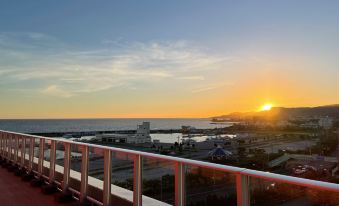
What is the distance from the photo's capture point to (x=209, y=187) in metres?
2.79

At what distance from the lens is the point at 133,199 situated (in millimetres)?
3965

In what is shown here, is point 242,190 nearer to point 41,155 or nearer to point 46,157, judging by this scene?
point 46,157

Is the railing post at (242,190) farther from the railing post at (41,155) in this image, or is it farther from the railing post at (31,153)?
the railing post at (31,153)

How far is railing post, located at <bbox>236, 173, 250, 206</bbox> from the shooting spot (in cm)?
257

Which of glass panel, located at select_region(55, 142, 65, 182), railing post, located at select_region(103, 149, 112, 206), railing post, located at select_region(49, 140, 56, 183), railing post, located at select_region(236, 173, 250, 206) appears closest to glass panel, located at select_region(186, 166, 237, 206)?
railing post, located at select_region(236, 173, 250, 206)

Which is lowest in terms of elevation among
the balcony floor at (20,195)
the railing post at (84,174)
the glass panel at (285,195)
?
the balcony floor at (20,195)

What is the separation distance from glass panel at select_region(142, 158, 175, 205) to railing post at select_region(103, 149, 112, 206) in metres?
0.72

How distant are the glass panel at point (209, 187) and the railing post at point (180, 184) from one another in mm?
49

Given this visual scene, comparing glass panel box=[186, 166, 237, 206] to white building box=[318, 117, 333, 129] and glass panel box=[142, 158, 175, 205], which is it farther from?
white building box=[318, 117, 333, 129]

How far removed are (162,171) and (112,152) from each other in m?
1.12

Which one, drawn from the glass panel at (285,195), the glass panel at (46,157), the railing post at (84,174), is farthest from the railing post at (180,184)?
the glass panel at (46,157)

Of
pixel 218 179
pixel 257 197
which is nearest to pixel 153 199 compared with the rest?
pixel 218 179

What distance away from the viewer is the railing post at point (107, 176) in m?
4.40

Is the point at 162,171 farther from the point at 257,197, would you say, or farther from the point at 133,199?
the point at 257,197
